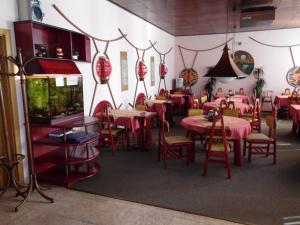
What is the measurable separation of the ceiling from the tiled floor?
3970mm

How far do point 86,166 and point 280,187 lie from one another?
8.76 ft

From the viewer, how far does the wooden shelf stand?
297 cm

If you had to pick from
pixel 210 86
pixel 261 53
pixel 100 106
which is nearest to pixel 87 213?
pixel 100 106

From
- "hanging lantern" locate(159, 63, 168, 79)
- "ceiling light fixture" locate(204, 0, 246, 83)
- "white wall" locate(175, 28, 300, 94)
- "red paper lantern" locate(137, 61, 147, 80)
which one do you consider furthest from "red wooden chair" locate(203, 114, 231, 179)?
"white wall" locate(175, 28, 300, 94)

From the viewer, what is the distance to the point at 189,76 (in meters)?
9.77

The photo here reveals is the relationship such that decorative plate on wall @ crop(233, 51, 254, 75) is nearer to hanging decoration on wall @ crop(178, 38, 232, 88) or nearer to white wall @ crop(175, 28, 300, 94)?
white wall @ crop(175, 28, 300, 94)

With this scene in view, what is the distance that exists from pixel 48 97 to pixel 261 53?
7.84 m

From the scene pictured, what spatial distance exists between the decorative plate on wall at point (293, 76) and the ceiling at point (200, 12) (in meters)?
1.42

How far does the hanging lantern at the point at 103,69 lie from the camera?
15.9 ft

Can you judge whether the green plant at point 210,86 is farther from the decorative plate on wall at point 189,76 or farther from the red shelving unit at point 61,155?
the red shelving unit at point 61,155

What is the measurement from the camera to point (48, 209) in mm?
2674

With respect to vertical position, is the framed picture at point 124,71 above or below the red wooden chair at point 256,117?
above

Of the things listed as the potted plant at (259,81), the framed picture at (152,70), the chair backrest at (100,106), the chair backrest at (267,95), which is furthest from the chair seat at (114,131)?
the chair backrest at (267,95)

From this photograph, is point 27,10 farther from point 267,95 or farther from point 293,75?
point 293,75
